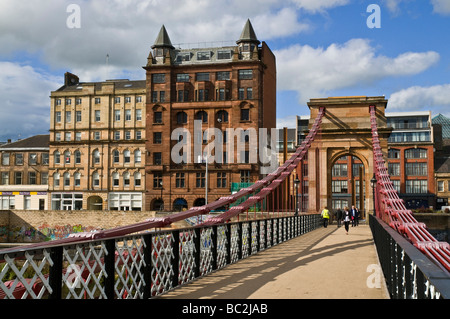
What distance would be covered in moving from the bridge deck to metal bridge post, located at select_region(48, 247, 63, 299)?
2960mm

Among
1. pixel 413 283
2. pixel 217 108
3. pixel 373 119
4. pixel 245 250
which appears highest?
pixel 217 108

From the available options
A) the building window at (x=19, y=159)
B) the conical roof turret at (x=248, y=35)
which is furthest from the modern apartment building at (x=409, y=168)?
the building window at (x=19, y=159)

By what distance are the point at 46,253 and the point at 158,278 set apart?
11.5ft

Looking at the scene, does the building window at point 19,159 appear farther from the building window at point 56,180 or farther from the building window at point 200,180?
the building window at point 200,180

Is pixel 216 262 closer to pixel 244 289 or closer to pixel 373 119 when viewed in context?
pixel 244 289

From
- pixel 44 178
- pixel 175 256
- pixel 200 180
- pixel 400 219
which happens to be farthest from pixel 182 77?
pixel 175 256

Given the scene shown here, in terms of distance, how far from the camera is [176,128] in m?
61.7

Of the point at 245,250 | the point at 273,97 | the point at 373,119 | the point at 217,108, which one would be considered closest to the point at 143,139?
the point at 217,108

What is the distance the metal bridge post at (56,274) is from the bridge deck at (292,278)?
296cm

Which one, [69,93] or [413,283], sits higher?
[69,93]

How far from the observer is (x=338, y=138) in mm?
37500

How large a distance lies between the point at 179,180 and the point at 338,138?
2727cm

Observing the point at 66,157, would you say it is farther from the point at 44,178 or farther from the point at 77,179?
the point at 44,178

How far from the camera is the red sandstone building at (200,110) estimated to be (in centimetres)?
5916
